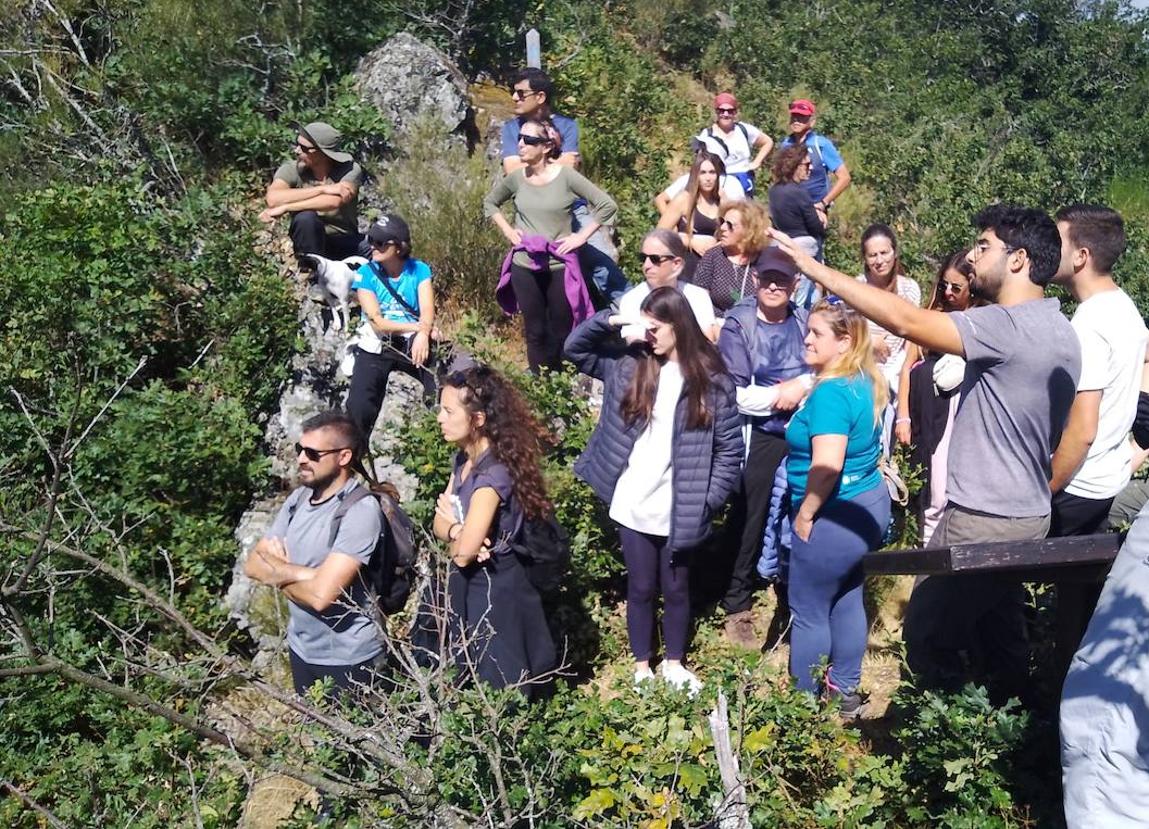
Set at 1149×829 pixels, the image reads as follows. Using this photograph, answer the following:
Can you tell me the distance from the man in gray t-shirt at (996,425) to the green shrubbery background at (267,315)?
280mm

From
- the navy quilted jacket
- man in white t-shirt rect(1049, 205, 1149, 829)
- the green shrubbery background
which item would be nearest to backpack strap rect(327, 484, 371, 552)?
the green shrubbery background

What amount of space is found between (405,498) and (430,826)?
9.96ft

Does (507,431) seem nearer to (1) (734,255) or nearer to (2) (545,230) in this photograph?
(1) (734,255)

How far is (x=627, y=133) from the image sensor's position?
380 inches

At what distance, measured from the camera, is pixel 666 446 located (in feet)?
13.5


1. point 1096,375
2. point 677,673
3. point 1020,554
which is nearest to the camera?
point 1020,554

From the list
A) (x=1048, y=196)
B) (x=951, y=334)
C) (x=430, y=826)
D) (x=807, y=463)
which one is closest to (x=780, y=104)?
(x=1048, y=196)

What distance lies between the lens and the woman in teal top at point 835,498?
12.0ft

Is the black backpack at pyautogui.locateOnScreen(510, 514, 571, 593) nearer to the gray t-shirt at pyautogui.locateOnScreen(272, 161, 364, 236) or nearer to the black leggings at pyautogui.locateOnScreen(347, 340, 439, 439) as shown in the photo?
the black leggings at pyautogui.locateOnScreen(347, 340, 439, 439)

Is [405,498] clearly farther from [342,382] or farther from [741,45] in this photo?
[741,45]

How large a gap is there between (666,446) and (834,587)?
84 cm

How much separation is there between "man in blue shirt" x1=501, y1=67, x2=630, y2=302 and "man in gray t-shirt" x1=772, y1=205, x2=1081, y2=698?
3124mm

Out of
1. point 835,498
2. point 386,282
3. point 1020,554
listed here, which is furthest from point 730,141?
point 1020,554

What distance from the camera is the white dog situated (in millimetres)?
5711
